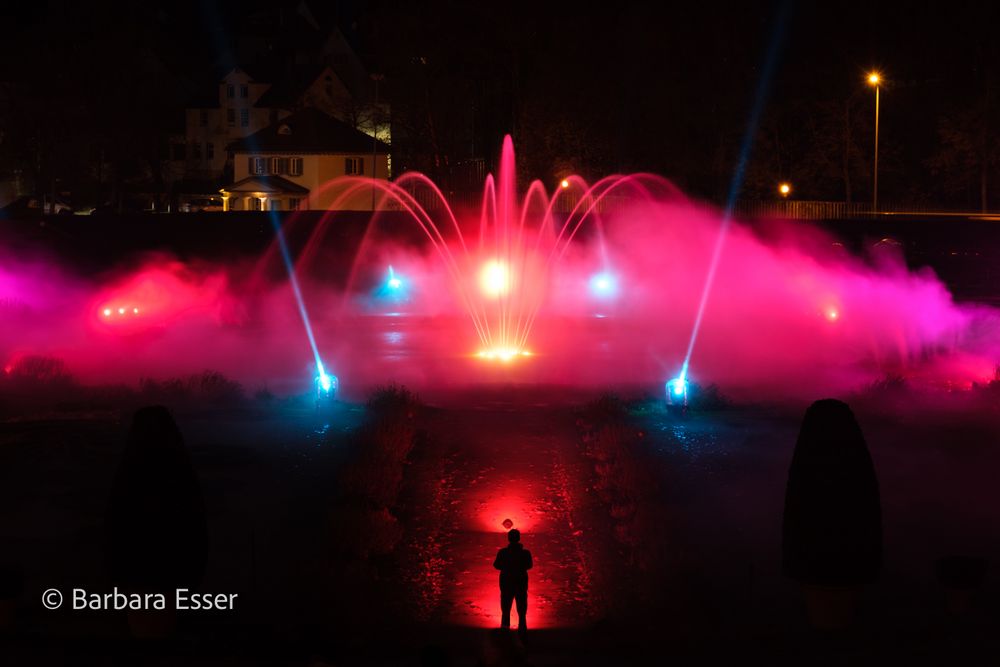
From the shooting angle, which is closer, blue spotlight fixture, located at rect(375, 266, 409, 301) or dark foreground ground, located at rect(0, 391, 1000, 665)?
dark foreground ground, located at rect(0, 391, 1000, 665)

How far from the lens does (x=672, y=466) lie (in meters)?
21.4

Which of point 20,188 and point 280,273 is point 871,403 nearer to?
point 280,273

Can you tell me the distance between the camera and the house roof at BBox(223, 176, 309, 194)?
88562mm

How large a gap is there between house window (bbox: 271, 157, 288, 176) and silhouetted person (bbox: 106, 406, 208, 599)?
7933 cm

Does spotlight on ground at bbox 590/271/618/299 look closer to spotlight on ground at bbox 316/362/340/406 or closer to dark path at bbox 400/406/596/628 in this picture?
Result: spotlight on ground at bbox 316/362/340/406

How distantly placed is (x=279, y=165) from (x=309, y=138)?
2.91m

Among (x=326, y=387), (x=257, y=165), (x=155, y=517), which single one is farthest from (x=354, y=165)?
(x=155, y=517)

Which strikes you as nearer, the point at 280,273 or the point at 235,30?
the point at 280,273

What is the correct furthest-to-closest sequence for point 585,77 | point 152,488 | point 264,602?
point 585,77 < point 264,602 < point 152,488

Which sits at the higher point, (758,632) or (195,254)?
(195,254)

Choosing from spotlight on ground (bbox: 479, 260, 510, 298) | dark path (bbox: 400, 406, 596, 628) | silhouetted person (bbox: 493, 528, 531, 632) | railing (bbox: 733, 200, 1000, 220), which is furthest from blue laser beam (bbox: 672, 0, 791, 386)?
silhouetted person (bbox: 493, 528, 531, 632)

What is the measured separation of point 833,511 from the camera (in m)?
13.5

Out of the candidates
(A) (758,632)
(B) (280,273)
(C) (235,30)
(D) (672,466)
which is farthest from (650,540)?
(C) (235,30)

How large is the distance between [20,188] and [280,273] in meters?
50.2
